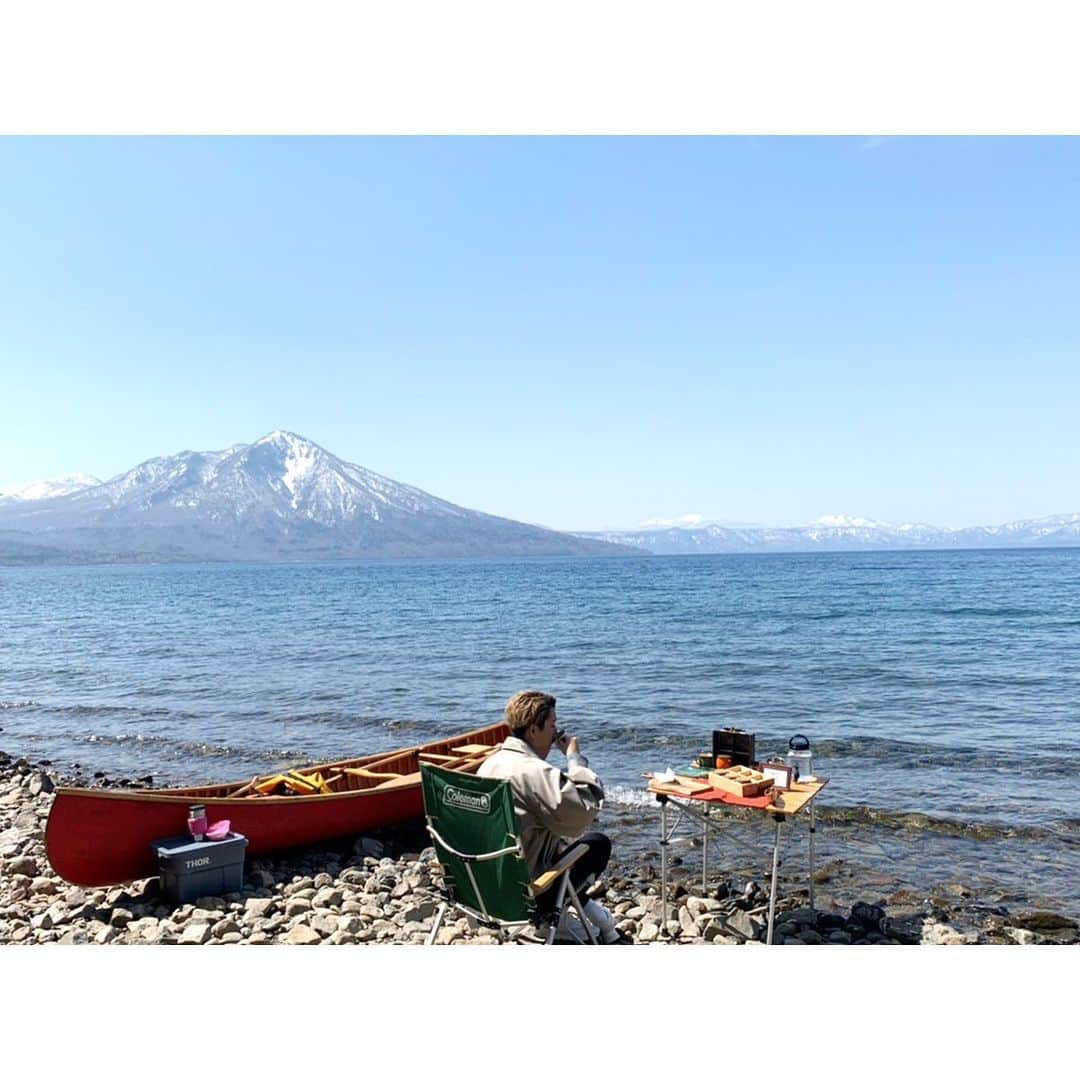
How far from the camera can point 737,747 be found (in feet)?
21.6

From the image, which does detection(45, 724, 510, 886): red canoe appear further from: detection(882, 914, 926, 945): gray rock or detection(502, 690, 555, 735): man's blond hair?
detection(882, 914, 926, 945): gray rock

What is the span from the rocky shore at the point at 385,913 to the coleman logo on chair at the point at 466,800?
1.29 m

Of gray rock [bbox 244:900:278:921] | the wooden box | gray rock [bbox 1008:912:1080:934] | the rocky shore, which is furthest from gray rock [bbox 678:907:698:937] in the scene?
gray rock [bbox 244:900:278:921]

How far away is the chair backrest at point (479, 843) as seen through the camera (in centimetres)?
477

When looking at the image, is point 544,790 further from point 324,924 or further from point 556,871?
point 324,924

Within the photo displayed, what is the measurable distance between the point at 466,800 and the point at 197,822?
9.93ft

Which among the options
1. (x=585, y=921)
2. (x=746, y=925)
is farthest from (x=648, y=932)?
(x=585, y=921)

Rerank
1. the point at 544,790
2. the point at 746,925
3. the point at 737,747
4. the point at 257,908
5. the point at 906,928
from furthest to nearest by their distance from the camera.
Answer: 1. the point at 906,928
2. the point at 737,747
3. the point at 257,908
4. the point at 746,925
5. the point at 544,790

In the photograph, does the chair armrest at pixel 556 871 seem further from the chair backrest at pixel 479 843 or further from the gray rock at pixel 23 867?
the gray rock at pixel 23 867

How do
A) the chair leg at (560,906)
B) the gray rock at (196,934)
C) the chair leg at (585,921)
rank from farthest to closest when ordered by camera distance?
the gray rock at (196,934) < the chair leg at (585,921) < the chair leg at (560,906)

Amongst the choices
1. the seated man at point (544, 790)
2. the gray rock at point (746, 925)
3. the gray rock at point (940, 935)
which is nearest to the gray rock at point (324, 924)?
the seated man at point (544, 790)

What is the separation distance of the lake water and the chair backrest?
12.8 ft

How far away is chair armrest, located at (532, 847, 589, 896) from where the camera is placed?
15.9 feet

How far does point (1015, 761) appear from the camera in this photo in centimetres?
1234
